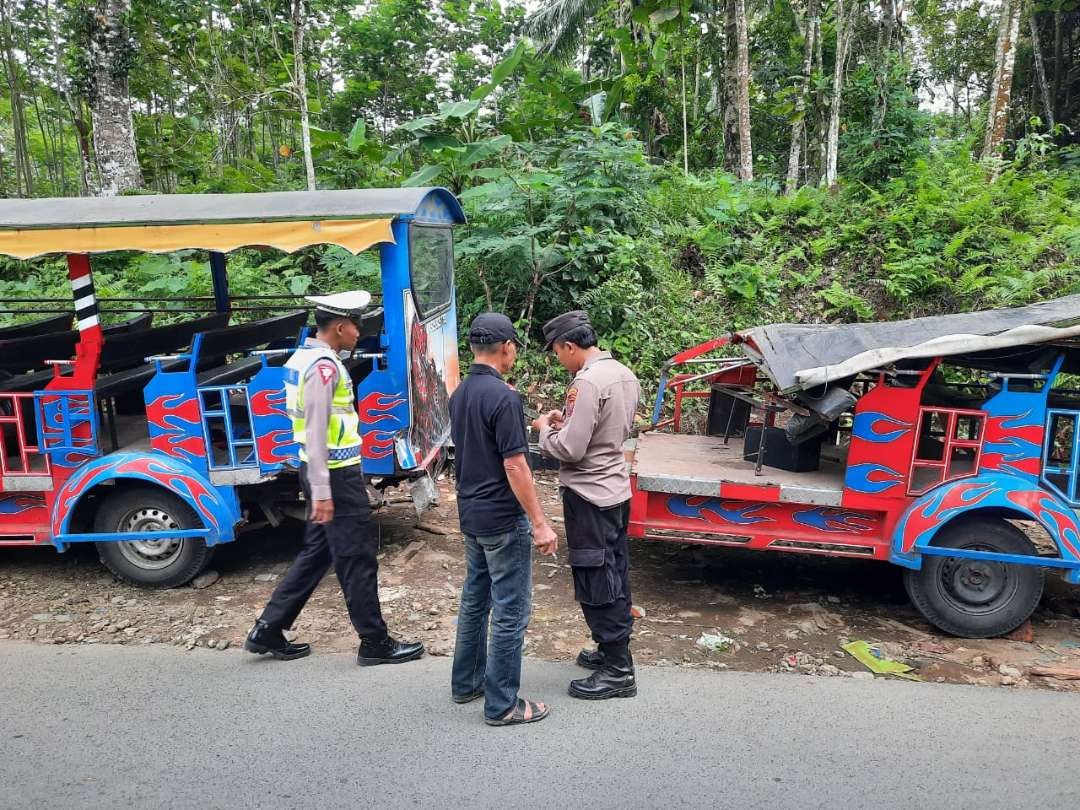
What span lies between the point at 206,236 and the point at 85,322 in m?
1.16

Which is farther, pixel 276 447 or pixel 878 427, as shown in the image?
pixel 276 447

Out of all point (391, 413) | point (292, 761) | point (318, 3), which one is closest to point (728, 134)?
point (318, 3)

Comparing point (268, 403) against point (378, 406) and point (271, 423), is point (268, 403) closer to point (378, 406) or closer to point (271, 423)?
point (271, 423)

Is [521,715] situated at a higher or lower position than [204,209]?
lower

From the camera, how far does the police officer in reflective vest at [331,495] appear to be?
3572mm

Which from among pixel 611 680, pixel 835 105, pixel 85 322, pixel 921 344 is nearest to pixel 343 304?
pixel 611 680

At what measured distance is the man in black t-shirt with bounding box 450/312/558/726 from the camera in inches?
124

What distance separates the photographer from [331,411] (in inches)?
144

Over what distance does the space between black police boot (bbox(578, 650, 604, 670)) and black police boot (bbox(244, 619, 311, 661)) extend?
1464 millimetres

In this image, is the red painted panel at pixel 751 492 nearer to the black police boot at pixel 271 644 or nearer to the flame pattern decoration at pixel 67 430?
the black police boot at pixel 271 644

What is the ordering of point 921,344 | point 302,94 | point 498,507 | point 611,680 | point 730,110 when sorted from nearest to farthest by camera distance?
point 498,507, point 611,680, point 921,344, point 302,94, point 730,110

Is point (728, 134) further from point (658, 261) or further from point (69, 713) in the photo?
point (69, 713)

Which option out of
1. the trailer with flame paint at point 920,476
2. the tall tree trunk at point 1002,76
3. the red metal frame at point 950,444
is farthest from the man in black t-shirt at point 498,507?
the tall tree trunk at point 1002,76

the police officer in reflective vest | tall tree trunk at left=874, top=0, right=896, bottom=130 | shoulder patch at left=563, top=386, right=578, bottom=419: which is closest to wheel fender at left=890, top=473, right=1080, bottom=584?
shoulder patch at left=563, top=386, right=578, bottom=419
